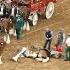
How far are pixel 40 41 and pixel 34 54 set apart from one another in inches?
85.7

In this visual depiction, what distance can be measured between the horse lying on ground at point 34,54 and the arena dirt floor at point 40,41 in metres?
0.21

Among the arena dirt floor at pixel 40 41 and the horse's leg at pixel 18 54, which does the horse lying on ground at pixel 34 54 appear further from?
the arena dirt floor at pixel 40 41

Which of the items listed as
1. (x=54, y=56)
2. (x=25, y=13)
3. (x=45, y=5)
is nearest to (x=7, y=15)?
(x=25, y=13)

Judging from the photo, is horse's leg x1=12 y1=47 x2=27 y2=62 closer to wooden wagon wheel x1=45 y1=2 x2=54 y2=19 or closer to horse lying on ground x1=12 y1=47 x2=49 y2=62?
horse lying on ground x1=12 y1=47 x2=49 y2=62

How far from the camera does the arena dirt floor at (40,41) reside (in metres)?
19.8

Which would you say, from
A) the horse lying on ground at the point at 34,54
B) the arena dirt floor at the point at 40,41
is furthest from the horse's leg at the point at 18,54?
the arena dirt floor at the point at 40,41

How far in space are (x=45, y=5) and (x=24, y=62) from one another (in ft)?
19.6

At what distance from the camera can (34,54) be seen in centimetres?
2066

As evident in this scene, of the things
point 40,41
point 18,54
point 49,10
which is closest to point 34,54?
point 18,54

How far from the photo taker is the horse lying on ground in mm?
20375

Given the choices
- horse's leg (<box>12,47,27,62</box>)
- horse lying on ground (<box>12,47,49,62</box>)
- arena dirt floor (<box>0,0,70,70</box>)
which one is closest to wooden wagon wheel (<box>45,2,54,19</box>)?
arena dirt floor (<box>0,0,70,70</box>)

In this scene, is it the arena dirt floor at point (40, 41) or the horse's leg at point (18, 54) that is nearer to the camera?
the arena dirt floor at point (40, 41)

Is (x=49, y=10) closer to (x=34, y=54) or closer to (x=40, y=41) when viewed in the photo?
(x=40, y=41)

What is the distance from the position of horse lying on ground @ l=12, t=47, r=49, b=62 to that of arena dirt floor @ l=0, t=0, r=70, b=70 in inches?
8.2
